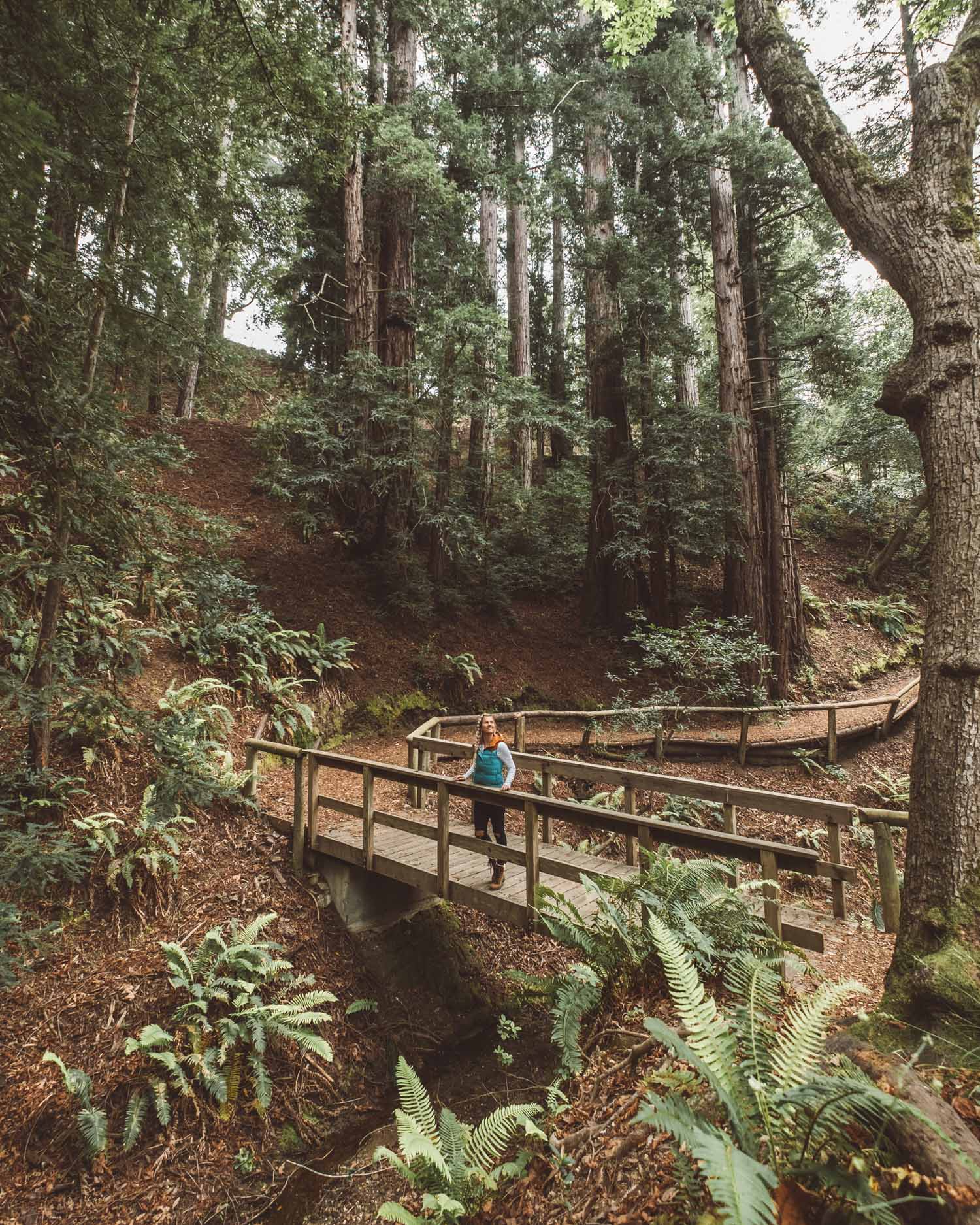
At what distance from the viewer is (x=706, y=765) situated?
10.0 m

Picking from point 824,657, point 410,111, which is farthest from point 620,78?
point 824,657

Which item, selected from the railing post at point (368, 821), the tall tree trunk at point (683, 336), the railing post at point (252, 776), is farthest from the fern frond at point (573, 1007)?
the tall tree trunk at point (683, 336)

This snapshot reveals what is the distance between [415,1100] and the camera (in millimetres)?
3006

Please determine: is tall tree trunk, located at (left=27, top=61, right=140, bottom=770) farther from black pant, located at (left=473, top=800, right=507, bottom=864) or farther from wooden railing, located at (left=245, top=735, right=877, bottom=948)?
black pant, located at (left=473, top=800, right=507, bottom=864)

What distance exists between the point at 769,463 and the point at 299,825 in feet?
41.1

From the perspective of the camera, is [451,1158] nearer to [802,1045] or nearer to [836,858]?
[802,1045]

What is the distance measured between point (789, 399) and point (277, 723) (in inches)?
553

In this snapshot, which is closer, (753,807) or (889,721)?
(753,807)

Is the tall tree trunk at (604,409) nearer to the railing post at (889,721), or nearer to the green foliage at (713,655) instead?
the green foliage at (713,655)

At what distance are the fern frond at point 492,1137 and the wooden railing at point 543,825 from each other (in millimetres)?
1884

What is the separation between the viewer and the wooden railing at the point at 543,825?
3883 mm

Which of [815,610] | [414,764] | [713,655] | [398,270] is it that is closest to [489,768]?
[414,764]

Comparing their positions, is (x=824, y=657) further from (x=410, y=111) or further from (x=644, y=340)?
(x=410, y=111)

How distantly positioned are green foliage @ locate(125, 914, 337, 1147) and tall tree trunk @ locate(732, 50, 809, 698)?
34.6 feet
